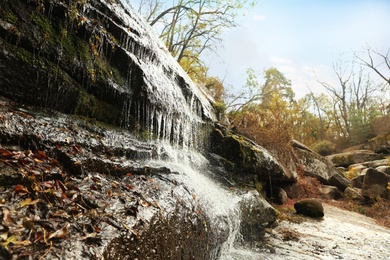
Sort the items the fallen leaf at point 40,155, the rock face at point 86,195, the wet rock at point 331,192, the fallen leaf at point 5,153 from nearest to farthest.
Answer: the rock face at point 86,195 → the fallen leaf at point 5,153 → the fallen leaf at point 40,155 → the wet rock at point 331,192

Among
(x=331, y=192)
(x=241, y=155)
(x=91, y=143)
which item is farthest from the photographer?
(x=331, y=192)

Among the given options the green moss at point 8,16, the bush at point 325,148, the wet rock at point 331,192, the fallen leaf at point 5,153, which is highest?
the green moss at point 8,16

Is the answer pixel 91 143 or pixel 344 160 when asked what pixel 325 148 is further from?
pixel 91 143

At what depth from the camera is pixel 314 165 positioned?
14.9m

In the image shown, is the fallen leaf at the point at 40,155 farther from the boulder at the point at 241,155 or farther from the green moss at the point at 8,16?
the boulder at the point at 241,155

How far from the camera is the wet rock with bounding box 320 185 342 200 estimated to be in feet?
43.8

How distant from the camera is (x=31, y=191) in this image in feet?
7.27

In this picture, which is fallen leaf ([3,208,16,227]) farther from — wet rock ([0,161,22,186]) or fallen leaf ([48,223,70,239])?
wet rock ([0,161,22,186])

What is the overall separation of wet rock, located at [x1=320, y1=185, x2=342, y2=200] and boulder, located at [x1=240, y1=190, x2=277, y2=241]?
867cm

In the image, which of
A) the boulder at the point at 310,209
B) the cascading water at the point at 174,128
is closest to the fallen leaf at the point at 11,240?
the cascading water at the point at 174,128

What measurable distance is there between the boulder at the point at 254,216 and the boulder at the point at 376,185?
Answer: 834cm

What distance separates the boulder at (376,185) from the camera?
11219 mm

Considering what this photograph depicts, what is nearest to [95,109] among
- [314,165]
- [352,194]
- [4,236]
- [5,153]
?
[5,153]

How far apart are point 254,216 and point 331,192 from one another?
10068 mm
